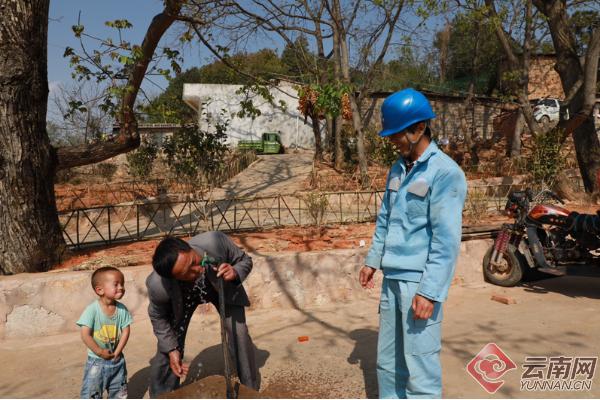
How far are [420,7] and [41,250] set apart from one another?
8196mm

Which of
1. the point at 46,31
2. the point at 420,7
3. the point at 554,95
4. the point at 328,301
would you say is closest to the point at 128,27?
the point at 46,31

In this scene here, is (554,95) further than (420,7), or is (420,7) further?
(554,95)

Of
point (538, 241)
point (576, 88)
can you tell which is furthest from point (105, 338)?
point (576, 88)

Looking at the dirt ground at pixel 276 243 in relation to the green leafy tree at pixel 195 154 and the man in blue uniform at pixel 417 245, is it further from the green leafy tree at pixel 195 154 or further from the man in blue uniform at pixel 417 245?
the green leafy tree at pixel 195 154

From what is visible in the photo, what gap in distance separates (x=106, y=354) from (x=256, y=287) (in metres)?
2.11

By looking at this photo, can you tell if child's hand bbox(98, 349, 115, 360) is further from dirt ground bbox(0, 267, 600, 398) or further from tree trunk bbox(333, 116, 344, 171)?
tree trunk bbox(333, 116, 344, 171)

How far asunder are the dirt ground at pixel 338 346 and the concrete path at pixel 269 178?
8.30 meters

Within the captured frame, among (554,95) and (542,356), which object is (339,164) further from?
(554,95)

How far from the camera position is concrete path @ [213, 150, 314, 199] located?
1346cm

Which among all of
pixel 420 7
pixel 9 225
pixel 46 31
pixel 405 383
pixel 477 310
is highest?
pixel 420 7

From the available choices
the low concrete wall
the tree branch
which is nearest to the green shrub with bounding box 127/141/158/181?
the tree branch

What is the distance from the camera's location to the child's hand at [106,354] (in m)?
2.73

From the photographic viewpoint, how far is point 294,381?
318cm

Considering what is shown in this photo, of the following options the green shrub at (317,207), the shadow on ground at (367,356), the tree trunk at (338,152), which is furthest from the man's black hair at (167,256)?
the tree trunk at (338,152)
